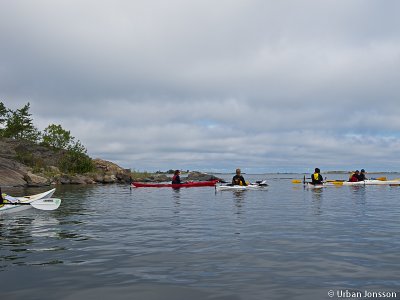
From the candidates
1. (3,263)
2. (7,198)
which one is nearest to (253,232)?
(3,263)

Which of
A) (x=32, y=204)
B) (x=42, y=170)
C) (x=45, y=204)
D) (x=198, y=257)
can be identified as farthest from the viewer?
(x=42, y=170)

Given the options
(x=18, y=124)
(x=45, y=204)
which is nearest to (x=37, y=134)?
(x=18, y=124)

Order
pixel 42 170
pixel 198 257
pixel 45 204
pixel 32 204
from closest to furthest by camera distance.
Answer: pixel 198 257, pixel 32 204, pixel 45 204, pixel 42 170

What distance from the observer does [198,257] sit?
384 inches

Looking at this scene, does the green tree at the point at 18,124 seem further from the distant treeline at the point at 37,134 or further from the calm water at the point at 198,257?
the calm water at the point at 198,257

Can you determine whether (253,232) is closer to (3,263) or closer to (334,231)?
(334,231)

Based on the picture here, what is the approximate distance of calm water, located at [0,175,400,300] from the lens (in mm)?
7160

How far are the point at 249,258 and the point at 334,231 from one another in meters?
5.41

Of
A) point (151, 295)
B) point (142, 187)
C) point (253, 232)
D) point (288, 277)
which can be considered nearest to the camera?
point (151, 295)

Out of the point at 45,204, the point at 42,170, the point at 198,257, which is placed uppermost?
the point at 42,170

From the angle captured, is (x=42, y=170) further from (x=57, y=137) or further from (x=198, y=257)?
(x=198, y=257)

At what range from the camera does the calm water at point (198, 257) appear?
23.5ft

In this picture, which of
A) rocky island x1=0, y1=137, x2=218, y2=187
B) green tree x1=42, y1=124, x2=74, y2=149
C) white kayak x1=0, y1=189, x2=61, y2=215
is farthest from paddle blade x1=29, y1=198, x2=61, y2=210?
green tree x1=42, y1=124, x2=74, y2=149

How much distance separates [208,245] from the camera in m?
11.2
